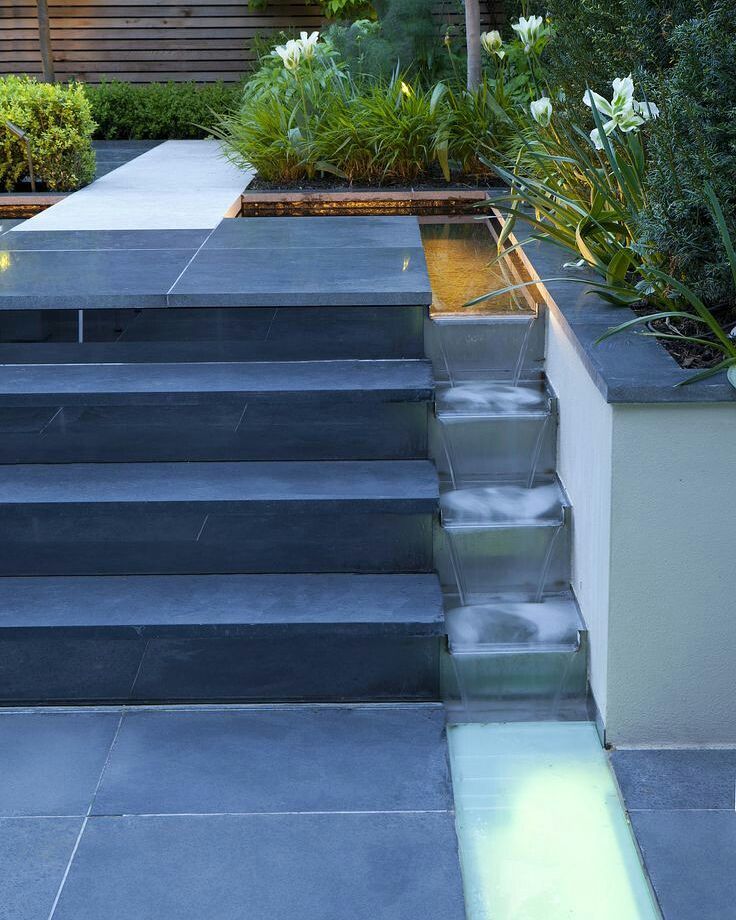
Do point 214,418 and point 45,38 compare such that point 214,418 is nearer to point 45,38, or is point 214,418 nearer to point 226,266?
point 226,266

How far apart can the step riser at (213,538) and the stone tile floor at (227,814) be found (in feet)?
1.50

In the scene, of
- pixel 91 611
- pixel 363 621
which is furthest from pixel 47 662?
pixel 363 621

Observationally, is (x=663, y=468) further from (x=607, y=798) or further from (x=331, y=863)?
(x=331, y=863)

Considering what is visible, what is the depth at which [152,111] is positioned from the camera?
9.97 meters

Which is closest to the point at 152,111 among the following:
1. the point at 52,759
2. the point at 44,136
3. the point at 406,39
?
the point at 406,39

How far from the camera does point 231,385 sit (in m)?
3.35

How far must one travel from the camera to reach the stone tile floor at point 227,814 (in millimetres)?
2189

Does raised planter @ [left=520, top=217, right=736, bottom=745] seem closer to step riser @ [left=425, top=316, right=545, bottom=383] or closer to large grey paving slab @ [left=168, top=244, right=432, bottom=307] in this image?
step riser @ [left=425, top=316, right=545, bottom=383]

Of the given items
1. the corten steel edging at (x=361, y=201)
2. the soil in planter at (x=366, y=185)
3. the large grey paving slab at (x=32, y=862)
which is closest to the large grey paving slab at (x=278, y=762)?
the large grey paving slab at (x=32, y=862)

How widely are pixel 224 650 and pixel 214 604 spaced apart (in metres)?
0.14

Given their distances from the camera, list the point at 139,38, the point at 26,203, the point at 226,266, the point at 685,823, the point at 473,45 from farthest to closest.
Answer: the point at 139,38
the point at 473,45
the point at 26,203
the point at 226,266
the point at 685,823

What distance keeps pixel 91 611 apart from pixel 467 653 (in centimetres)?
102

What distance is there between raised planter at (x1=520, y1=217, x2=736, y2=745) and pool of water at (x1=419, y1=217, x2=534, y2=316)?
1.01 meters

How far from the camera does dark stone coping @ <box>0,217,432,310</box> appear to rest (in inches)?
141
